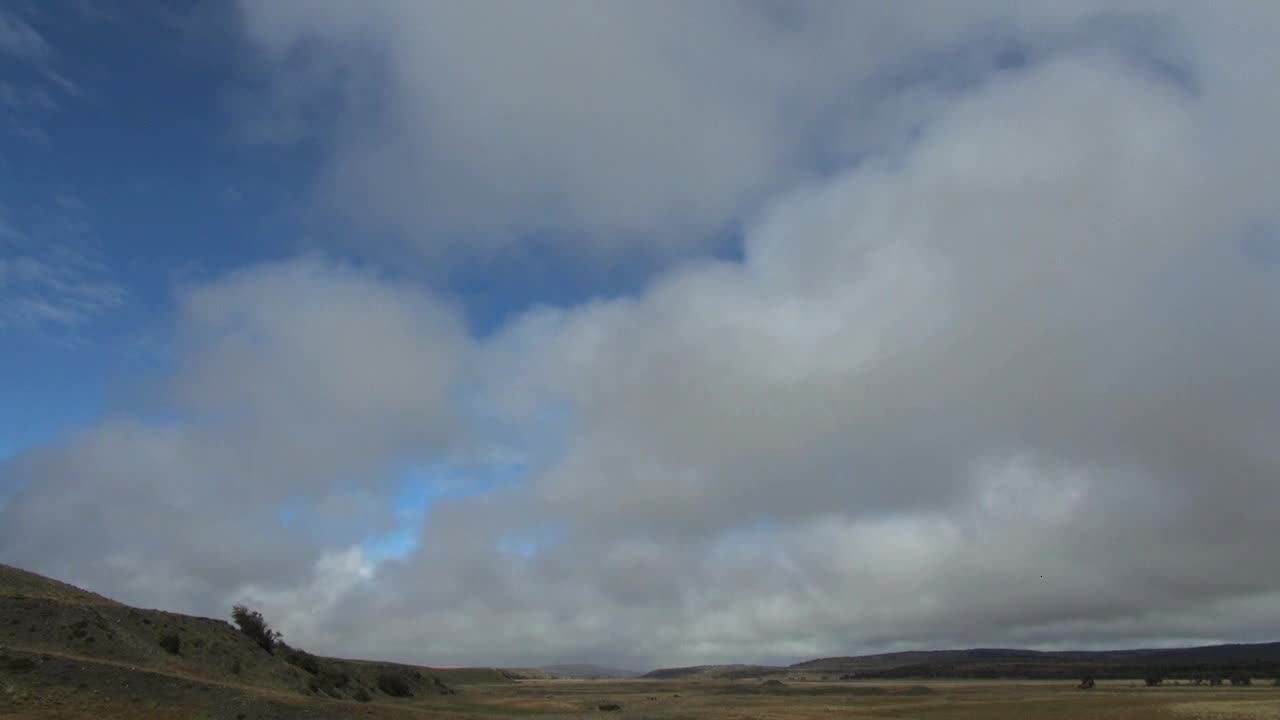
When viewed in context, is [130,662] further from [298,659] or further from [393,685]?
[393,685]

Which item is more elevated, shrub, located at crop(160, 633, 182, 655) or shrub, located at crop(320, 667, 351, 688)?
shrub, located at crop(160, 633, 182, 655)

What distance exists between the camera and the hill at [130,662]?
136 ft

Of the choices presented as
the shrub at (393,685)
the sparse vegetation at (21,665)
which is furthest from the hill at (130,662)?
the shrub at (393,685)

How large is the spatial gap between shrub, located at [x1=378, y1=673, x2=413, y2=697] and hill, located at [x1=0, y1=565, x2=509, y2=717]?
17.3 m

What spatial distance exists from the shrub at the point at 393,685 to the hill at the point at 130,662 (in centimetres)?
1726

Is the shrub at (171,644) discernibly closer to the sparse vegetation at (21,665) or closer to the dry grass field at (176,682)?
the dry grass field at (176,682)

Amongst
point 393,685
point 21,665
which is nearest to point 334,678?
point 393,685

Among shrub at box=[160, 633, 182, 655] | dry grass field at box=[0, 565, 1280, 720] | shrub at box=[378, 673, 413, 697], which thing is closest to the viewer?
dry grass field at box=[0, 565, 1280, 720]

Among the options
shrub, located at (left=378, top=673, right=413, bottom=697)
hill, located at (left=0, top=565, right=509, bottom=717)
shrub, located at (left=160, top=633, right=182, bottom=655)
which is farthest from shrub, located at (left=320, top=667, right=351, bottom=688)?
shrub, located at (left=160, top=633, right=182, bottom=655)

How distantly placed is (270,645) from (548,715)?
23307 millimetres

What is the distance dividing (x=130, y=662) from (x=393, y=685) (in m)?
45.0

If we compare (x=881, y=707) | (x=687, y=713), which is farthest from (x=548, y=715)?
(x=881, y=707)

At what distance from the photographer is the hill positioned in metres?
41.4

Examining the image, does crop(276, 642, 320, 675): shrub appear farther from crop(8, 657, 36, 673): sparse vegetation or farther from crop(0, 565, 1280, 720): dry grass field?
crop(8, 657, 36, 673): sparse vegetation
